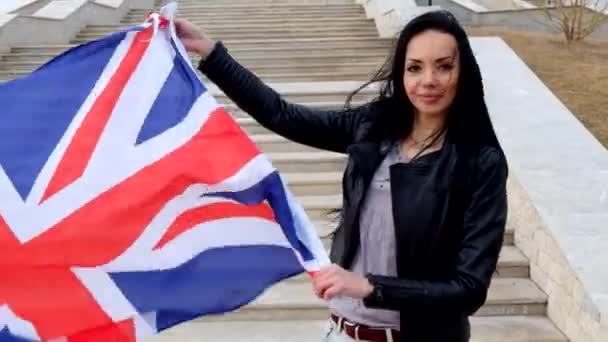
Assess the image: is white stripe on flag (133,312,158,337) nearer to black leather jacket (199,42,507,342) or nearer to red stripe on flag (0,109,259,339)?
red stripe on flag (0,109,259,339)

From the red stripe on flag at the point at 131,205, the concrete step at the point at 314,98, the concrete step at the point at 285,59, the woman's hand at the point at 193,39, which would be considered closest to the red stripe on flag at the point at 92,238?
the red stripe on flag at the point at 131,205

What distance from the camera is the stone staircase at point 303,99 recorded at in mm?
4367

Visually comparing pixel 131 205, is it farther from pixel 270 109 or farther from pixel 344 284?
pixel 344 284

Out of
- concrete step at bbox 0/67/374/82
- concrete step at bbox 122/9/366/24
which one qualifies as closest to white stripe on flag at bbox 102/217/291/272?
concrete step at bbox 0/67/374/82

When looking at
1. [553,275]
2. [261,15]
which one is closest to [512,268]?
[553,275]

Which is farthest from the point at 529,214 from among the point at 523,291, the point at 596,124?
the point at 596,124

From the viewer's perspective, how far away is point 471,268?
1783 mm

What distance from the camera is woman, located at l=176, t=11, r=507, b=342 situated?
5.86 feet

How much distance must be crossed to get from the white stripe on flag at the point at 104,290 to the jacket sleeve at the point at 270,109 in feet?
2.22

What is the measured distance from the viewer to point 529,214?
4652 mm

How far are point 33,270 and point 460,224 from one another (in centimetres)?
131

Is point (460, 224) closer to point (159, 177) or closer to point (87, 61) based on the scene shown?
point (159, 177)

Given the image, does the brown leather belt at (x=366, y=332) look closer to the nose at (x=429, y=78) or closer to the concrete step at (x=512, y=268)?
the nose at (x=429, y=78)

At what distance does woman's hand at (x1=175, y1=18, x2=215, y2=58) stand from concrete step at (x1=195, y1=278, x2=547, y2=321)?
2312 millimetres
